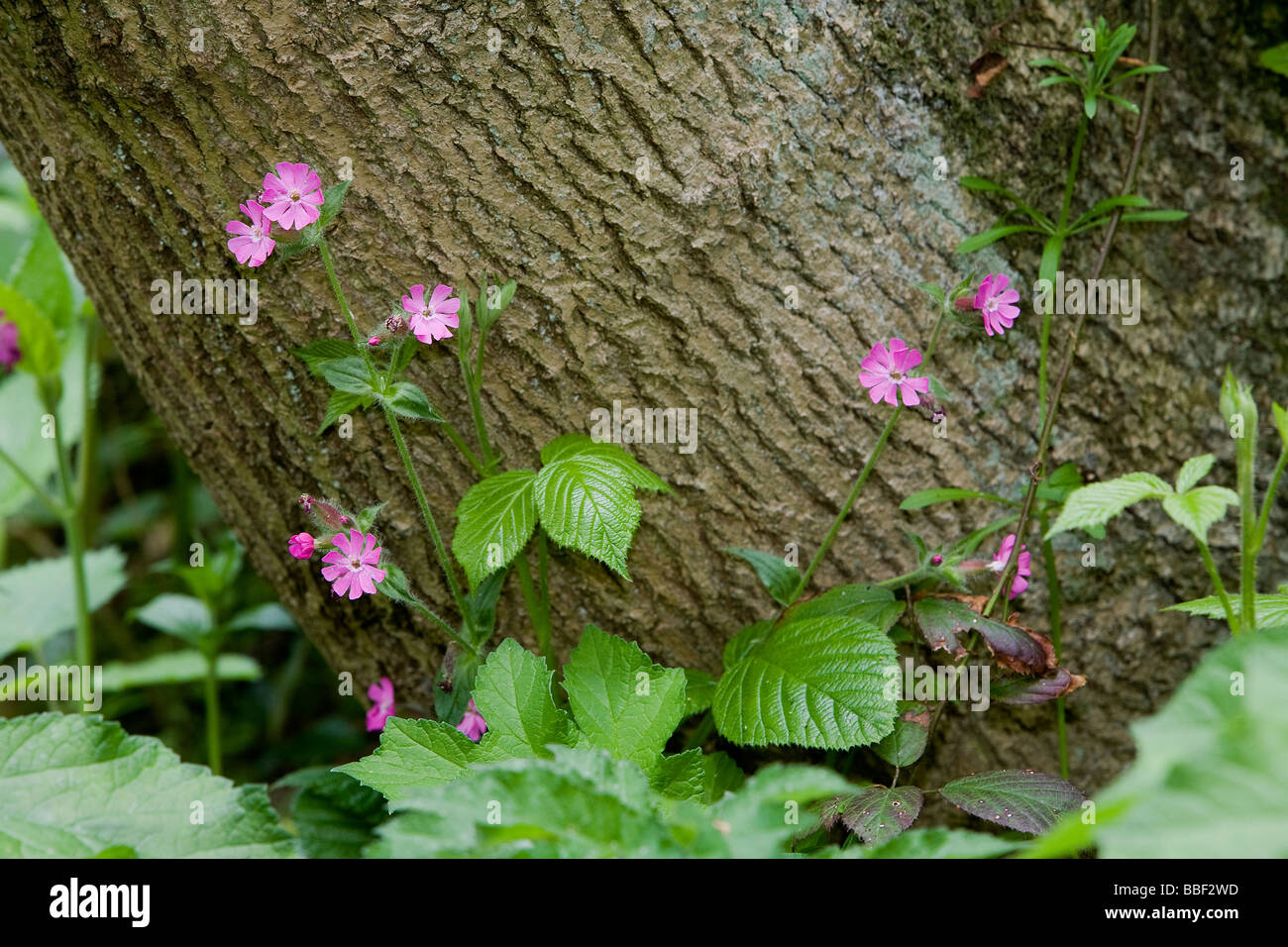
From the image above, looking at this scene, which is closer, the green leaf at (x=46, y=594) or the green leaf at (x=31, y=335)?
the green leaf at (x=31, y=335)

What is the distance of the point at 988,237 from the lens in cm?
144

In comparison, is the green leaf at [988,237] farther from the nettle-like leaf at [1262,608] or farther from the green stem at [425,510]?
the green stem at [425,510]

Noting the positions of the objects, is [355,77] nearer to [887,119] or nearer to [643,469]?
[643,469]

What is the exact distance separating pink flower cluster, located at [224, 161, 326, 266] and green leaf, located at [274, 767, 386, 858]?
0.86 meters

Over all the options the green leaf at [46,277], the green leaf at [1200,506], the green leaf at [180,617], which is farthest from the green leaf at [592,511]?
the green leaf at [46,277]

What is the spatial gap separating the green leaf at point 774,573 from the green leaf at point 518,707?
1.17 feet

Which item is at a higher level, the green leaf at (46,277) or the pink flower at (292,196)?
the green leaf at (46,277)

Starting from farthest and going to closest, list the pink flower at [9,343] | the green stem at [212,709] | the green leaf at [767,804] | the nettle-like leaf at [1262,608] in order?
the green stem at [212,709] → the pink flower at [9,343] → the nettle-like leaf at [1262,608] → the green leaf at [767,804]

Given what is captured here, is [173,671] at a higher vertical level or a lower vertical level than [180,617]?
lower

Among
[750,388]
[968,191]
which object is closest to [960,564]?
[750,388]

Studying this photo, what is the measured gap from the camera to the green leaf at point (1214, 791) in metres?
0.57

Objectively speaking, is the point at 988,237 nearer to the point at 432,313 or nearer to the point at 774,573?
the point at 774,573

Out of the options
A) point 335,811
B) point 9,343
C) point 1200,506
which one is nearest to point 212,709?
point 335,811

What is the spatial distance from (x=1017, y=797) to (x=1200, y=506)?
442mm
